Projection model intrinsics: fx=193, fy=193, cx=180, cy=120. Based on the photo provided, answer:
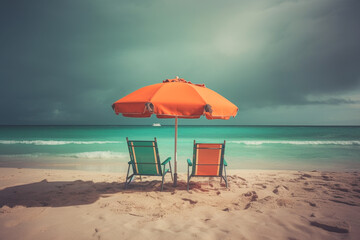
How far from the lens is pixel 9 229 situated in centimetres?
265

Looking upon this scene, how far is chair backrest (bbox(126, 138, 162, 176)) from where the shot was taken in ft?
14.0

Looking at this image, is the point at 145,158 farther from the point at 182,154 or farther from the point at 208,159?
the point at 182,154

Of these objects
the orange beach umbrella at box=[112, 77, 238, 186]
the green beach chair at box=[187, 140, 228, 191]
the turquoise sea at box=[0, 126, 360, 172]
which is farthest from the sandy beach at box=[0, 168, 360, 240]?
the turquoise sea at box=[0, 126, 360, 172]

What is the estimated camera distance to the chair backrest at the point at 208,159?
14.4ft

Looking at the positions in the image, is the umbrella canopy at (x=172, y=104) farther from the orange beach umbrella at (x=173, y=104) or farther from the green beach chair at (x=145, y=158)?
the green beach chair at (x=145, y=158)

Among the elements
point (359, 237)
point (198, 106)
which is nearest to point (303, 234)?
point (359, 237)

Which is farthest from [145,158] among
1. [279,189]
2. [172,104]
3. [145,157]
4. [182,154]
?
[182,154]

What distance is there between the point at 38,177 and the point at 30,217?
10.9 feet

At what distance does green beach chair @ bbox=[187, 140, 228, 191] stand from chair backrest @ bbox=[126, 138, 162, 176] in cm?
78

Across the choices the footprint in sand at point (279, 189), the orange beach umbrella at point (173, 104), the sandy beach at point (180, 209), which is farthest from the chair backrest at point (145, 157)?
the footprint in sand at point (279, 189)

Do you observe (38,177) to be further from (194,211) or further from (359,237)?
(359,237)

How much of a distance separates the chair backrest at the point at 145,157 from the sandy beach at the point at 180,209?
469mm

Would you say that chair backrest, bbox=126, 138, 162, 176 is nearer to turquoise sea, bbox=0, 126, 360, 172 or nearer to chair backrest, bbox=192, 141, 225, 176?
chair backrest, bbox=192, 141, 225, 176

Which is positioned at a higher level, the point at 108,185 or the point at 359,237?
the point at 359,237
